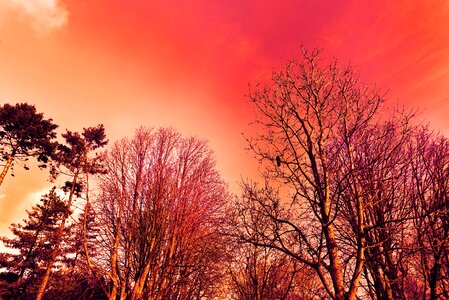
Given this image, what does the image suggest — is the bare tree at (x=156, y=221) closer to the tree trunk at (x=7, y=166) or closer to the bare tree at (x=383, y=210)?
the bare tree at (x=383, y=210)

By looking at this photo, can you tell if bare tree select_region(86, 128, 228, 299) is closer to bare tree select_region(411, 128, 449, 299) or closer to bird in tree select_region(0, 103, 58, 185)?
bare tree select_region(411, 128, 449, 299)

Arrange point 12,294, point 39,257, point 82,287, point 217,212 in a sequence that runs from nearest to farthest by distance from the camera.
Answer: point 217,212
point 82,287
point 12,294
point 39,257

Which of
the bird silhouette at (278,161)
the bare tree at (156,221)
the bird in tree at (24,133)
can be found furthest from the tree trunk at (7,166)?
the bird silhouette at (278,161)

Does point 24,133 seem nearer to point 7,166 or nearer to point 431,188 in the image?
point 7,166

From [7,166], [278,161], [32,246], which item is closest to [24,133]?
[7,166]

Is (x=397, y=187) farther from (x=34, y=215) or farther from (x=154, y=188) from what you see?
(x=34, y=215)

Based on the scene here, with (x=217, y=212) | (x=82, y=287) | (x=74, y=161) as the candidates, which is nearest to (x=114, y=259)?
(x=217, y=212)

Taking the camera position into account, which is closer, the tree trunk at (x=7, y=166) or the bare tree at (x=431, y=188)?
the bare tree at (x=431, y=188)

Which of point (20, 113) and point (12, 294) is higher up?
point (20, 113)

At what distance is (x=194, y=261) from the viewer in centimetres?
1131

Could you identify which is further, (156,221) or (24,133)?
(24,133)

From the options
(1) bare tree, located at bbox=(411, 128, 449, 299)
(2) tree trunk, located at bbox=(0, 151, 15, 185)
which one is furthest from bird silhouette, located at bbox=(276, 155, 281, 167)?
(2) tree trunk, located at bbox=(0, 151, 15, 185)

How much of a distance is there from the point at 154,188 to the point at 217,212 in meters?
4.41

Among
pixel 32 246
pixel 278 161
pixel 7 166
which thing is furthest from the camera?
pixel 32 246
